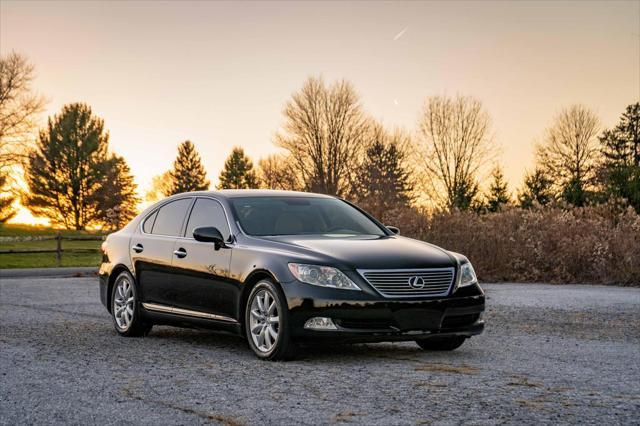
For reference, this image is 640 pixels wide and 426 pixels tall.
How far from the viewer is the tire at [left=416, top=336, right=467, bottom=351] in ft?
29.8

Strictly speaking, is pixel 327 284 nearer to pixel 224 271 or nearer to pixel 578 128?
pixel 224 271

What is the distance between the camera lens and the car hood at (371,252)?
810 cm

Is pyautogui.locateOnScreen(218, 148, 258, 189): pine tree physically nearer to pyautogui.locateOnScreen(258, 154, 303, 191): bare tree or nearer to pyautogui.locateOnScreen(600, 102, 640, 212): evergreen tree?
pyautogui.locateOnScreen(258, 154, 303, 191): bare tree

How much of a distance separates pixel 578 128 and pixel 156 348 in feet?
185

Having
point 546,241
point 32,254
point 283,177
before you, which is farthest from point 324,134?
point 546,241

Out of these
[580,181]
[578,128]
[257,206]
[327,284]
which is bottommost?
[327,284]

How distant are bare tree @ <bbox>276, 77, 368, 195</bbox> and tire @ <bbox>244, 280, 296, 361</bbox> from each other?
48.6 m

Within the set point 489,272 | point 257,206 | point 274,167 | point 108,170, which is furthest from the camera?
point 108,170

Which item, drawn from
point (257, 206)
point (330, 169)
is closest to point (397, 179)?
point (330, 169)

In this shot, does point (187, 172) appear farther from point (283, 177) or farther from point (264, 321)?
point (264, 321)

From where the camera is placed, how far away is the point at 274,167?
208ft

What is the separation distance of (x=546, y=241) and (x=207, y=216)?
14.6m

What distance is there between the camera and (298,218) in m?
9.36

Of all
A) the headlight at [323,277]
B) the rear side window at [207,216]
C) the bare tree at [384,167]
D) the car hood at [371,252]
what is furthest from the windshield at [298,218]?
the bare tree at [384,167]
